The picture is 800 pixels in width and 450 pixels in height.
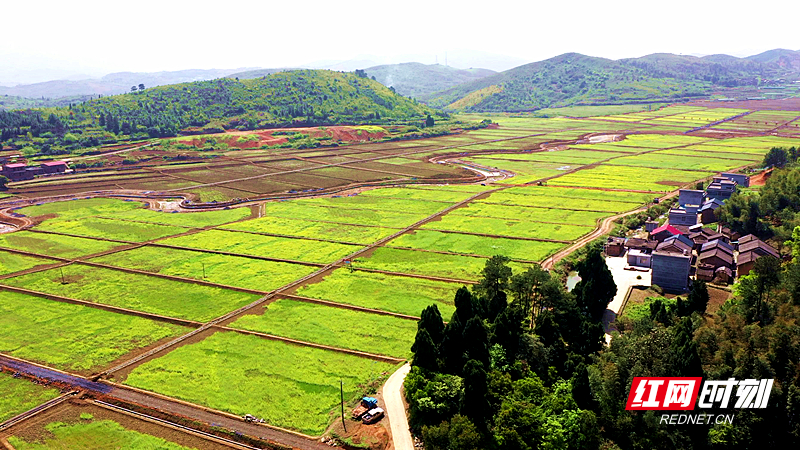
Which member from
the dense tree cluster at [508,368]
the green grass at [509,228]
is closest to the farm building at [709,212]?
the green grass at [509,228]

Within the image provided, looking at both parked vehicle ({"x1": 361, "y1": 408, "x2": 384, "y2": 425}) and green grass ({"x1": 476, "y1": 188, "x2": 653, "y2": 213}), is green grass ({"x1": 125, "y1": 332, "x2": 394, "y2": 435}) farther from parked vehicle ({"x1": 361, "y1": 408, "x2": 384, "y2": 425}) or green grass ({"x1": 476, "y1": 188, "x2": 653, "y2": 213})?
green grass ({"x1": 476, "y1": 188, "x2": 653, "y2": 213})

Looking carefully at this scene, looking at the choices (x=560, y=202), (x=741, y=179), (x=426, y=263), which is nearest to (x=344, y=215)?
(x=426, y=263)

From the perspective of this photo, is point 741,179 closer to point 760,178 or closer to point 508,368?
point 760,178

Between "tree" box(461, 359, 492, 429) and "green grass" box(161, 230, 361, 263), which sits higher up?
"green grass" box(161, 230, 361, 263)

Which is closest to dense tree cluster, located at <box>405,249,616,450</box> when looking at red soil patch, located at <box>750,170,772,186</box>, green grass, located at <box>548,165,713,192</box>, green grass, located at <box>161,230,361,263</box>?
green grass, located at <box>161,230,361,263</box>

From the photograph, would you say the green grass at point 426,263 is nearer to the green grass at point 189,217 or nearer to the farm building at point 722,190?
the green grass at point 189,217

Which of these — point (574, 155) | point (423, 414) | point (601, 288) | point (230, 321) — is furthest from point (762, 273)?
point (574, 155)
